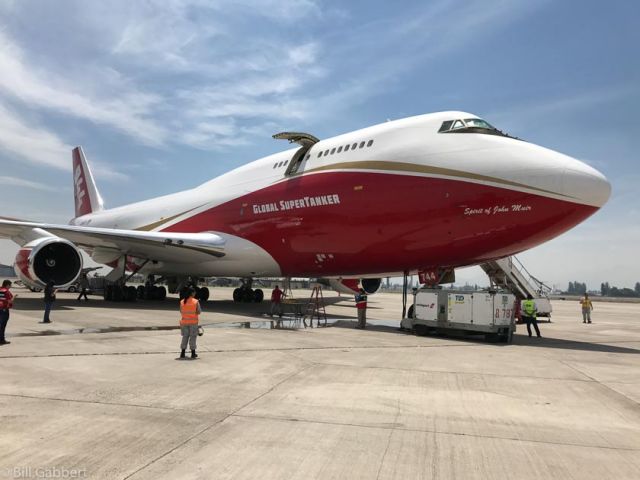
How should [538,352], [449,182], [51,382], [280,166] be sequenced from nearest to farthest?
[51,382] → [538,352] → [449,182] → [280,166]

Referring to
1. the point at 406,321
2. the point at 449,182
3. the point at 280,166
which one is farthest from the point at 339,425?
the point at 280,166

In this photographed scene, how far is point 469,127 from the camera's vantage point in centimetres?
1223

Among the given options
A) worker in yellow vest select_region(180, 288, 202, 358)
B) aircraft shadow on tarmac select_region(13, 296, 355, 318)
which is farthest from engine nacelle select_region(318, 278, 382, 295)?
worker in yellow vest select_region(180, 288, 202, 358)

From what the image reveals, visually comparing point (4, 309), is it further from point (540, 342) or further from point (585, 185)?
point (585, 185)

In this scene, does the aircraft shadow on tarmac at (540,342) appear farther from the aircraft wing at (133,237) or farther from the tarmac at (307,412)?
the aircraft wing at (133,237)

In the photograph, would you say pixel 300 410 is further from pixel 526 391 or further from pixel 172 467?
pixel 526 391

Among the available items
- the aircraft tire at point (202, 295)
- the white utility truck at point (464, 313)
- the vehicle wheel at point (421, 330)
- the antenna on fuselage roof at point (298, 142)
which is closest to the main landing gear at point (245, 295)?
the aircraft tire at point (202, 295)

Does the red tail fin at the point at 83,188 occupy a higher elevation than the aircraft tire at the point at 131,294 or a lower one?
higher

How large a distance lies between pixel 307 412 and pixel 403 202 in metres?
8.28

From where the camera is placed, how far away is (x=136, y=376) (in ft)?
21.2

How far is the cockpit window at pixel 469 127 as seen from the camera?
39.9 ft

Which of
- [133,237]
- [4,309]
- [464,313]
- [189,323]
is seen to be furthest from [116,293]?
[464,313]

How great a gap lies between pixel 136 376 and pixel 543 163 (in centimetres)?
926

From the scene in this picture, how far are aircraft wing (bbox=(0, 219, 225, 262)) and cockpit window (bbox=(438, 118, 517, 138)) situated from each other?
930 centimetres
